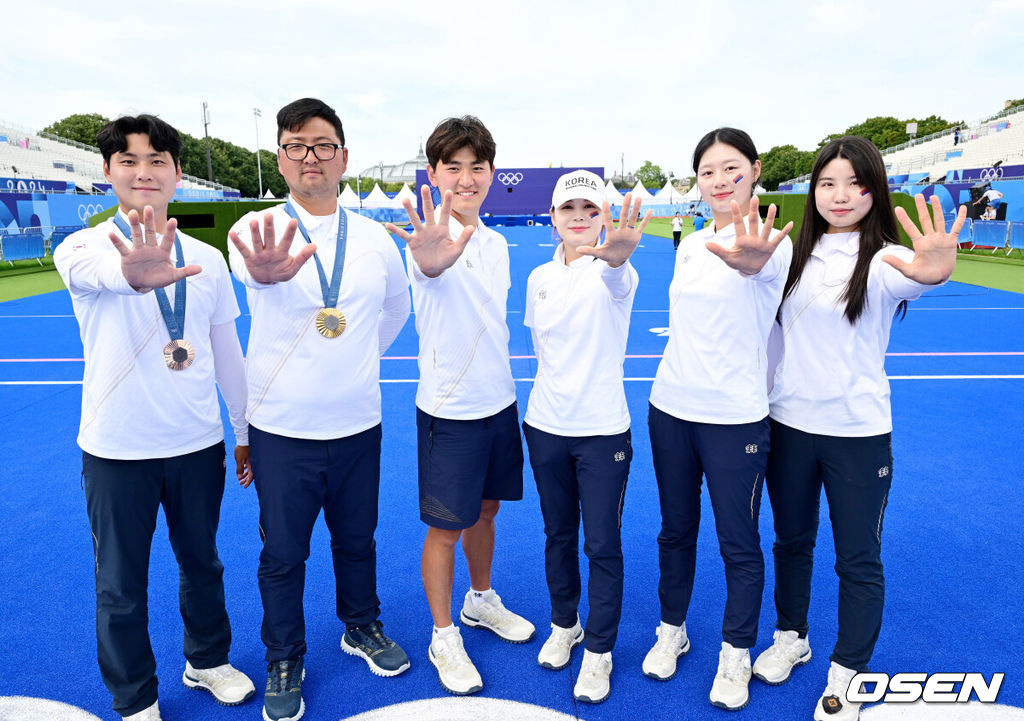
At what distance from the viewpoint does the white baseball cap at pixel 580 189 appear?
2.91 m

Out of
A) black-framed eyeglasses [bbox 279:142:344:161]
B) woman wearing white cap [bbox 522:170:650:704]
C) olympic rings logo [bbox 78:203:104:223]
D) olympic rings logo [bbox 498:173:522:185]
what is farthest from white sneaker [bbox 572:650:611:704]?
olympic rings logo [bbox 498:173:522:185]

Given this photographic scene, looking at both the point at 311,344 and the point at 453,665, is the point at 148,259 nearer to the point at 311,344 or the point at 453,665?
the point at 311,344

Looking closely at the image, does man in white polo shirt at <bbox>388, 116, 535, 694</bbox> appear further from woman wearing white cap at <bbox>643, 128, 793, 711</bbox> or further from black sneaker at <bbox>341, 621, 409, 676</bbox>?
woman wearing white cap at <bbox>643, 128, 793, 711</bbox>

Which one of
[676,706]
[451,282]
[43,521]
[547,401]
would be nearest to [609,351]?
[547,401]

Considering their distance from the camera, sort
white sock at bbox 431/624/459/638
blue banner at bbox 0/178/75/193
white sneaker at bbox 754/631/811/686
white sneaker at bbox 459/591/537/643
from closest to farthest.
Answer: white sneaker at bbox 754/631/811/686, white sock at bbox 431/624/459/638, white sneaker at bbox 459/591/537/643, blue banner at bbox 0/178/75/193

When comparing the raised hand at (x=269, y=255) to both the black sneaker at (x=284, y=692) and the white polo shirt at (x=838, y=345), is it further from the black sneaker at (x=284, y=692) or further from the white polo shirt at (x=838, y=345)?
the white polo shirt at (x=838, y=345)

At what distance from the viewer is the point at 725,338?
2834 millimetres

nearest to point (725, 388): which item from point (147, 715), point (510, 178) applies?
point (147, 715)

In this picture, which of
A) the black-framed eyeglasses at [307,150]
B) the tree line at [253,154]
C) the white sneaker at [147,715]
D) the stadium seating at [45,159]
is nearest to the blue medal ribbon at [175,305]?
the black-framed eyeglasses at [307,150]

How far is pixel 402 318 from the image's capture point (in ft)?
A: 11.0

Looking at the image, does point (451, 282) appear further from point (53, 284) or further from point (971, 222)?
point (971, 222)

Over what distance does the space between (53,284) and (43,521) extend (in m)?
15.4

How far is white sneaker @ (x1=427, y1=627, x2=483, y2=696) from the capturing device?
2961 mm

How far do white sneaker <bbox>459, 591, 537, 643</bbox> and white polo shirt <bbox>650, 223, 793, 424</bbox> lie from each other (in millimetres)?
1371
